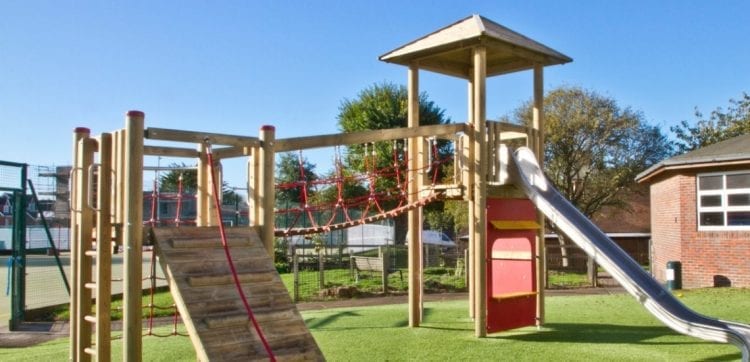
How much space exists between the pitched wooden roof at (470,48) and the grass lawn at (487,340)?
4135mm

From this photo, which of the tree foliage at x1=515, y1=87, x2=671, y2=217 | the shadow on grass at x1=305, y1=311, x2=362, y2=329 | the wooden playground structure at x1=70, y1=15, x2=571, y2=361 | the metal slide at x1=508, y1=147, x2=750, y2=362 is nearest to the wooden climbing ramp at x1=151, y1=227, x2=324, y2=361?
the wooden playground structure at x1=70, y1=15, x2=571, y2=361

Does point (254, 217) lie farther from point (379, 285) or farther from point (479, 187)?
point (379, 285)

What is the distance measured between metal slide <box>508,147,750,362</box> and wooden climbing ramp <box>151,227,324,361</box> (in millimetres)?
4164

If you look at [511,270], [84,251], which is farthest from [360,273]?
[84,251]

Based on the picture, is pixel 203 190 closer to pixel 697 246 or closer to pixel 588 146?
pixel 697 246

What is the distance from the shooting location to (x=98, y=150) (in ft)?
21.1

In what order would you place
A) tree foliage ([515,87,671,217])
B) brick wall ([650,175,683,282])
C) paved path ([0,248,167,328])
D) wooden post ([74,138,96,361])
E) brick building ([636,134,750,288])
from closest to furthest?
wooden post ([74,138,96,361]) < paved path ([0,248,167,328]) < brick building ([636,134,750,288]) < brick wall ([650,175,683,282]) < tree foliage ([515,87,671,217])

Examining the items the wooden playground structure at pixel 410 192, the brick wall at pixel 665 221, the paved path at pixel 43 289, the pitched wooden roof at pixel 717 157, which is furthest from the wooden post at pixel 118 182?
the brick wall at pixel 665 221

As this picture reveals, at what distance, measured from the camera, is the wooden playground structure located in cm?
552

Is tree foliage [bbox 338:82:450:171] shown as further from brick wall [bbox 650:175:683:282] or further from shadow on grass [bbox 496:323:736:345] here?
shadow on grass [bbox 496:323:736:345]

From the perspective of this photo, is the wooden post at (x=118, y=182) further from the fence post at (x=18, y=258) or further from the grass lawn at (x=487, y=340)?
the fence post at (x=18, y=258)

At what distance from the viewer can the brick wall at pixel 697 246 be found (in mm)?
16078

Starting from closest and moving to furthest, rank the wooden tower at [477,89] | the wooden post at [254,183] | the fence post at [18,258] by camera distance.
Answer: the wooden post at [254,183] < the wooden tower at [477,89] < the fence post at [18,258]

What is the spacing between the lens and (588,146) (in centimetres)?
2934
